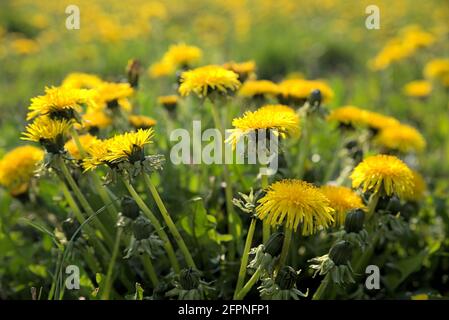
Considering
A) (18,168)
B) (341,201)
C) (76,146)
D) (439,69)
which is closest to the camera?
(341,201)

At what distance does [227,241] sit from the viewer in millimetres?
2059

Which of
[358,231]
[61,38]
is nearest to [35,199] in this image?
[358,231]

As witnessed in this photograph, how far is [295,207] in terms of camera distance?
1.46m

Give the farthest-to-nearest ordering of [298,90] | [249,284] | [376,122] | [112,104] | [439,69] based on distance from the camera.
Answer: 1. [439,69]
2. [376,122]
3. [298,90]
4. [112,104]
5. [249,284]

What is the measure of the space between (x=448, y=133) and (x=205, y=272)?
2.39m

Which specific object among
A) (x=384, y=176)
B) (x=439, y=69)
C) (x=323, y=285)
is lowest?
(x=323, y=285)

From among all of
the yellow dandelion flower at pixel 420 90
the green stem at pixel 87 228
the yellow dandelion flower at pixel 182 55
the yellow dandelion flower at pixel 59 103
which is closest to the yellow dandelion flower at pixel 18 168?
the green stem at pixel 87 228

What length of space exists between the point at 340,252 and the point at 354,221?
0.15m

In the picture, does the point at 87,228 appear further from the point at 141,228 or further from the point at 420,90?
the point at 420,90

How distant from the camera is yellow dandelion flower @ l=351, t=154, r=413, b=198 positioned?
5.60ft

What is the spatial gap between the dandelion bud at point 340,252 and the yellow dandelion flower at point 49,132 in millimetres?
884

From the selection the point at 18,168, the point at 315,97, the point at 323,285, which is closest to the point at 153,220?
the point at 323,285

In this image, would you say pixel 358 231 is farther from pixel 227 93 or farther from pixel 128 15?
pixel 128 15
